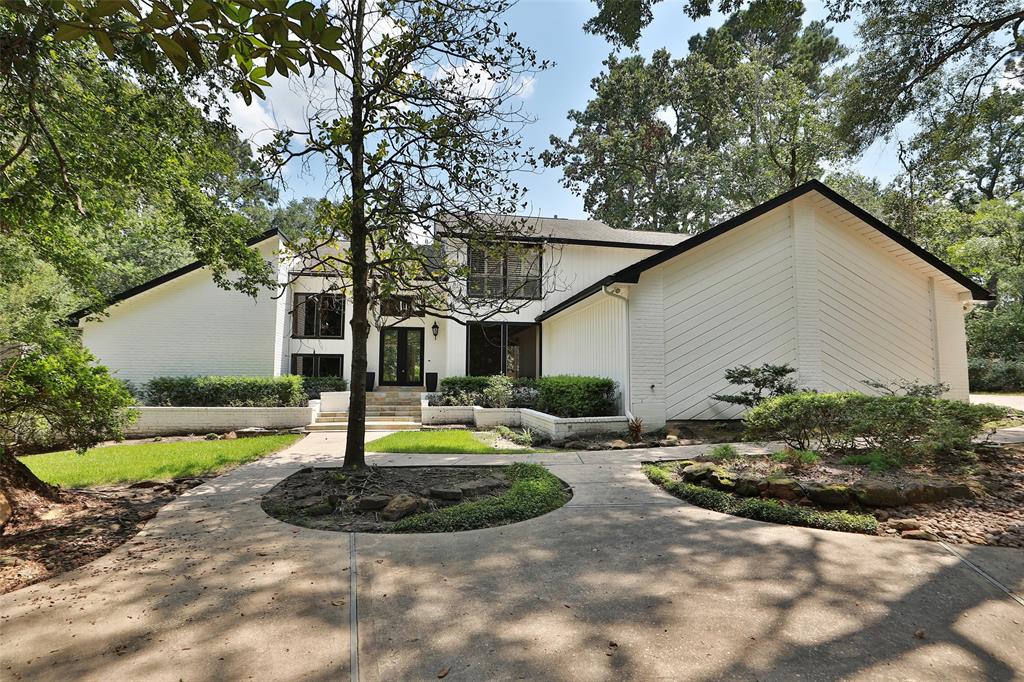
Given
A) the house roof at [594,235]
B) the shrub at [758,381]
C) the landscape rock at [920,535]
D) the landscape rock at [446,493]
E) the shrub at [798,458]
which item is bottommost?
the landscape rock at [446,493]

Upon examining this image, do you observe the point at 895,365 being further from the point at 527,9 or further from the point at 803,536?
the point at 527,9

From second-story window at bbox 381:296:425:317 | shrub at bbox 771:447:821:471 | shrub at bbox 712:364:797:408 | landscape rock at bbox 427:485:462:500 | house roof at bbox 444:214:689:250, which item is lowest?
landscape rock at bbox 427:485:462:500

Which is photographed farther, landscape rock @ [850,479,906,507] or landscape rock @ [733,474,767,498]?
landscape rock @ [733,474,767,498]

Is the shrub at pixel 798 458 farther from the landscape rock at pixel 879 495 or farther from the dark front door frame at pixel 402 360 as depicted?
the dark front door frame at pixel 402 360

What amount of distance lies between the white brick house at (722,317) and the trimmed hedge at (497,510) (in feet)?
17.0

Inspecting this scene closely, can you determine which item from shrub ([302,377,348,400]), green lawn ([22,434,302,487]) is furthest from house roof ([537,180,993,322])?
shrub ([302,377,348,400])

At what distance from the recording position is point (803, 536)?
13.3 ft

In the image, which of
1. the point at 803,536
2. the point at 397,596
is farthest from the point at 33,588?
the point at 803,536

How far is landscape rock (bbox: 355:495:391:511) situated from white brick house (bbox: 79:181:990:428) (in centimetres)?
493

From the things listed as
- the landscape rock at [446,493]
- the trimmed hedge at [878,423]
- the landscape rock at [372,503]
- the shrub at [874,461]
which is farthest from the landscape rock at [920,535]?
the landscape rock at [372,503]

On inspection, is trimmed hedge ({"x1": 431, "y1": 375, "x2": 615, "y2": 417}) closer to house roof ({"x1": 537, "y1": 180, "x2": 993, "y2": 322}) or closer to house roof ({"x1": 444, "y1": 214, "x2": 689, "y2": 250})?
house roof ({"x1": 537, "y1": 180, "x2": 993, "y2": 322})

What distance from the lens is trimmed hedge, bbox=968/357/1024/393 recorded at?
17.9m

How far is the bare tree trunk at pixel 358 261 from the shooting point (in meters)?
6.22

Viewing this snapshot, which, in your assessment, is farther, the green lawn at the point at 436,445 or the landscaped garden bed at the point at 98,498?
the green lawn at the point at 436,445
